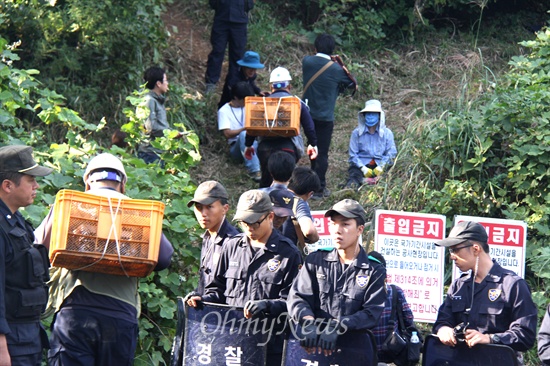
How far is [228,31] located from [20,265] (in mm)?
7627

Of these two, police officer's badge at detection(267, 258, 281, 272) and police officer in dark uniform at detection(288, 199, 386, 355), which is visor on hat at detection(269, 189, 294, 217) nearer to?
police officer's badge at detection(267, 258, 281, 272)

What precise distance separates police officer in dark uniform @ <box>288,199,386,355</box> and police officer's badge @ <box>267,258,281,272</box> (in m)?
0.25

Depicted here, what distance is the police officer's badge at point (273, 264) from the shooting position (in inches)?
245

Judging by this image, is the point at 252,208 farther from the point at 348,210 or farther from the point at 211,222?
the point at 348,210

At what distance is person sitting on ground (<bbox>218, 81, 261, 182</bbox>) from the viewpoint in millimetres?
11109

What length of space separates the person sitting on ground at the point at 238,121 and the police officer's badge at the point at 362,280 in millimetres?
5279

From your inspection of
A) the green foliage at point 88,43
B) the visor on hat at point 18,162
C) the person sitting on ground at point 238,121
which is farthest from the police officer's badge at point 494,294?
the green foliage at point 88,43

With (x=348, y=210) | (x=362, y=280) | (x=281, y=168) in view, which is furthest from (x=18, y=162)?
(x=281, y=168)

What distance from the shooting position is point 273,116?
9.80 meters

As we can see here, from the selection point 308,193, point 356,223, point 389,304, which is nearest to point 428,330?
point 308,193

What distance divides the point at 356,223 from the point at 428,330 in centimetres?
301

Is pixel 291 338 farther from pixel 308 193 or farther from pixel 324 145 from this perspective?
pixel 324 145

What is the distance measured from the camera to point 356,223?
6059 mm

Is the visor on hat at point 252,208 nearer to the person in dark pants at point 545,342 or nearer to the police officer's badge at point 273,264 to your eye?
the police officer's badge at point 273,264
